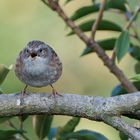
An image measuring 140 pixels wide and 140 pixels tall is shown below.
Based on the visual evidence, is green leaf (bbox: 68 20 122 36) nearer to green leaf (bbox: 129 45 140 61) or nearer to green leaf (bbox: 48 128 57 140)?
green leaf (bbox: 129 45 140 61)

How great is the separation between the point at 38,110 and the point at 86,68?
425cm

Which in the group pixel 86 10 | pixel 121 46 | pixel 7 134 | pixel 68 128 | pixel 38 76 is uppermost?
pixel 86 10

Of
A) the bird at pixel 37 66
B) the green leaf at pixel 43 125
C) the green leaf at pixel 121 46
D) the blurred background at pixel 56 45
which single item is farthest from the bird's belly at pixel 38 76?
the blurred background at pixel 56 45

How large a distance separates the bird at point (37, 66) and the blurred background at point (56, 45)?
2518mm

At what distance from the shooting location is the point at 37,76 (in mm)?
2941

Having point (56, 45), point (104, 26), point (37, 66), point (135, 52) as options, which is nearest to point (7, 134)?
point (37, 66)

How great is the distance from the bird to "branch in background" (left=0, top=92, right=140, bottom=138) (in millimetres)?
486

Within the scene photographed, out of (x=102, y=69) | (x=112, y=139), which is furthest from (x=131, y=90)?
(x=102, y=69)

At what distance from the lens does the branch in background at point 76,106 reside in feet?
7.55

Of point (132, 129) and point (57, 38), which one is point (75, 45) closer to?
point (57, 38)

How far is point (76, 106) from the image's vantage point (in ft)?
7.68

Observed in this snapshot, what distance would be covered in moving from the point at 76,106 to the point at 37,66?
69 centimetres

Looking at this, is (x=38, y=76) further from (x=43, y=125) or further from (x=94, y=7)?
(x=94, y=7)

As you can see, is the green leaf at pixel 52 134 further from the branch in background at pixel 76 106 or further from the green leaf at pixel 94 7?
the green leaf at pixel 94 7
